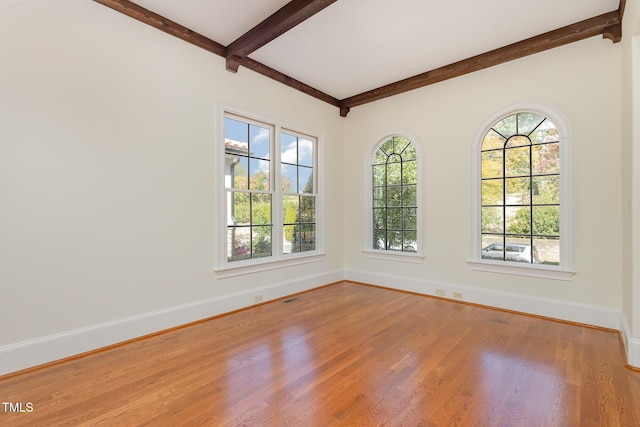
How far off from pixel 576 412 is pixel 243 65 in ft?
14.6

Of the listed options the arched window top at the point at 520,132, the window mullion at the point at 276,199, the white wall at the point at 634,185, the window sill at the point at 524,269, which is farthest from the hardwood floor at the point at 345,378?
the arched window top at the point at 520,132

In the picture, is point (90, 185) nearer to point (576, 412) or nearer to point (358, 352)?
point (358, 352)

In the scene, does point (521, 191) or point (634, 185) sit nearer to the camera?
point (634, 185)

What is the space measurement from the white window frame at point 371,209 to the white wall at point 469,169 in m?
0.07

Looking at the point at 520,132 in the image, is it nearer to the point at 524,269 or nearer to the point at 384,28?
the point at 524,269

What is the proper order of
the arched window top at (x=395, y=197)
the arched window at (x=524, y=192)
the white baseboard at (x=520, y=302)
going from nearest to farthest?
the white baseboard at (x=520, y=302)
the arched window at (x=524, y=192)
the arched window top at (x=395, y=197)

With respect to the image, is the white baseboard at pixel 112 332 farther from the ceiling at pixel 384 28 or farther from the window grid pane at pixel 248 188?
the ceiling at pixel 384 28

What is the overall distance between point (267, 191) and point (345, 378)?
2.64m

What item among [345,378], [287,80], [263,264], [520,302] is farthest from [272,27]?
[520,302]

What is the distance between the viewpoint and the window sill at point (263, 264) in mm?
3611

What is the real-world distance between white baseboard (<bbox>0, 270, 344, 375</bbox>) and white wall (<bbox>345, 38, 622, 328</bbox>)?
2.42 m

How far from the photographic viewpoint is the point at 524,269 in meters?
3.57

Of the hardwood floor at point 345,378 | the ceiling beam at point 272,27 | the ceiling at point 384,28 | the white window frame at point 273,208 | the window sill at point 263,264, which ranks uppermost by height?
the ceiling at point 384,28

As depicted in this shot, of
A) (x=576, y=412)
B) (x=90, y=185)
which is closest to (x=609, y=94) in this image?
(x=576, y=412)
